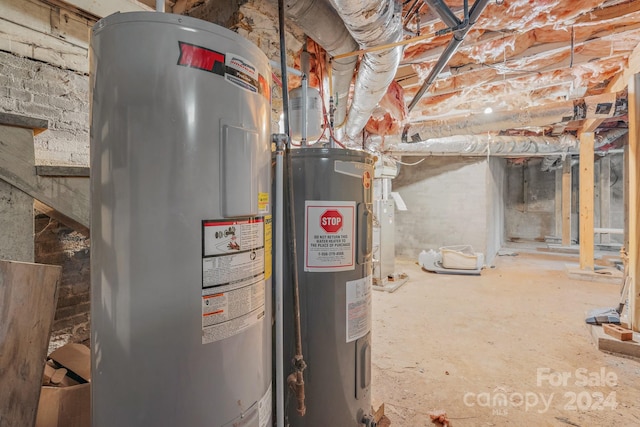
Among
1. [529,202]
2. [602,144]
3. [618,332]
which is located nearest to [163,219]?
[618,332]

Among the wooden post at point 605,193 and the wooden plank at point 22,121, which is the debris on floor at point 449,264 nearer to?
the wooden plank at point 22,121

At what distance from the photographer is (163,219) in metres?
0.69

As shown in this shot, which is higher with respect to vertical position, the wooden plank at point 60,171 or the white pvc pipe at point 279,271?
the wooden plank at point 60,171

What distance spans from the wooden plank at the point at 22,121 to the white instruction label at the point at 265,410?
1226 mm

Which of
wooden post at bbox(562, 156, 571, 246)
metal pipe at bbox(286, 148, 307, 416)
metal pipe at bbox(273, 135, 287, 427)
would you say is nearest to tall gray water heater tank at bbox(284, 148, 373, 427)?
metal pipe at bbox(286, 148, 307, 416)

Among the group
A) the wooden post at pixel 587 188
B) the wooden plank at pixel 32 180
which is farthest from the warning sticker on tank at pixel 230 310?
the wooden post at pixel 587 188

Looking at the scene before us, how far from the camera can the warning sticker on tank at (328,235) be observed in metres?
1.21

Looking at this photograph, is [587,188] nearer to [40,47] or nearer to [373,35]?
[373,35]

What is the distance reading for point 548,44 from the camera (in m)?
2.66

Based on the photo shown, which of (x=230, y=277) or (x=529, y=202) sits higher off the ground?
(x=529, y=202)

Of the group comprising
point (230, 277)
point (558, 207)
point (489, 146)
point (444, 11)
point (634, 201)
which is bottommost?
point (230, 277)

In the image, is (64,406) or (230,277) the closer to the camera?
(230,277)

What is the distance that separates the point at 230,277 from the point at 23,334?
0.70 metres

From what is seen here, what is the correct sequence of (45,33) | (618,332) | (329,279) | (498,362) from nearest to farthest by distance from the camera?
1. (329,279)
2. (45,33)
3. (498,362)
4. (618,332)
